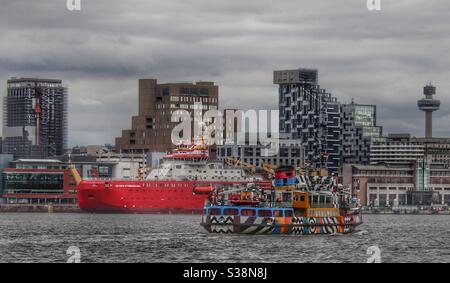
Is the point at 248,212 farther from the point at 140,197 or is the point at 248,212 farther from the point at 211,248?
the point at 140,197

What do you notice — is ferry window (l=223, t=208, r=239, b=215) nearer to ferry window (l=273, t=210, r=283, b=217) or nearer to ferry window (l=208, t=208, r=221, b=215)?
ferry window (l=208, t=208, r=221, b=215)

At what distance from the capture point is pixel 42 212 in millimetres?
180375

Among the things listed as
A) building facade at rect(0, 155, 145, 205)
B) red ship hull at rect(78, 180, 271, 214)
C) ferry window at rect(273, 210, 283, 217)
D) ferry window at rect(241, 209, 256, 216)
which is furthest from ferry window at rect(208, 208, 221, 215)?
building facade at rect(0, 155, 145, 205)

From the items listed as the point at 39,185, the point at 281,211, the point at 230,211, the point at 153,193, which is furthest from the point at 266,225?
the point at 39,185

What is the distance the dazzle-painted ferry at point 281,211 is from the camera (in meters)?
76.9

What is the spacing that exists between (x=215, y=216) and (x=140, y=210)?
75945mm

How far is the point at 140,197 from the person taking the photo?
153 m

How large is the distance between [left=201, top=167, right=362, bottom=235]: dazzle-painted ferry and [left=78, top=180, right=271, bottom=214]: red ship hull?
6974 cm

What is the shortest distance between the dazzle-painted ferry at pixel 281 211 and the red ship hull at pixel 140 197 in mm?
69737

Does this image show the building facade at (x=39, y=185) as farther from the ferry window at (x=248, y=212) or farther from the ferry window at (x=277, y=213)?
the ferry window at (x=277, y=213)

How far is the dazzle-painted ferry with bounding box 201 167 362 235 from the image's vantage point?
76938mm
